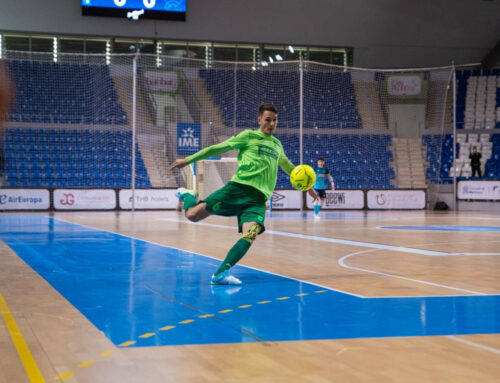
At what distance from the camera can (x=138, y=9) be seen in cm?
3416

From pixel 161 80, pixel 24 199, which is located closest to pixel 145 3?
pixel 161 80

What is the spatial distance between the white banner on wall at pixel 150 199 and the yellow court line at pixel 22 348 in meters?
22.5

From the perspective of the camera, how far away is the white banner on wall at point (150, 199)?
2780 centimetres

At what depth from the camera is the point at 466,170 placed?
113 ft

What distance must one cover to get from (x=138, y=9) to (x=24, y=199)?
12.7 metres

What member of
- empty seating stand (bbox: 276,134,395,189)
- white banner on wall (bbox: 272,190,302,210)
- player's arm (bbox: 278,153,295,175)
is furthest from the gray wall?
player's arm (bbox: 278,153,295,175)

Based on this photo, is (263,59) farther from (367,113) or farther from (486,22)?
(486,22)

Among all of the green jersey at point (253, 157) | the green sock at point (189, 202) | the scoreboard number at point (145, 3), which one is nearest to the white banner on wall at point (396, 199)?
the scoreboard number at point (145, 3)

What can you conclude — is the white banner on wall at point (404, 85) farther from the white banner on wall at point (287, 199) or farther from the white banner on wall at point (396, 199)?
the white banner on wall at point (287, 199)

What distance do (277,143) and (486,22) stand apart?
35370 mm

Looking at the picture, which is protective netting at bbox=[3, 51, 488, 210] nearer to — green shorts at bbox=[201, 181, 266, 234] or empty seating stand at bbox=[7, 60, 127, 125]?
empty seating stand at bbox=[7, 60, 127, 125]

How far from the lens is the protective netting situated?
99.6 ft

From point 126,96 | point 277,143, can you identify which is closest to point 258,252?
point 277,143

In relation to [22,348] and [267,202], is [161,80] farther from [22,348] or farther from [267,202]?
[22,348]
